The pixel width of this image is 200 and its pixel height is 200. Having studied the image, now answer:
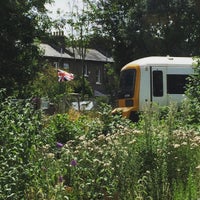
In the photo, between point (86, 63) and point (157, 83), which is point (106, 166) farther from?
point (86, 63)

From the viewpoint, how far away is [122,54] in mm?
43906

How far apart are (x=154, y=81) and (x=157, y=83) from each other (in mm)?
167

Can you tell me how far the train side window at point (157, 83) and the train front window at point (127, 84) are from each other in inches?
34.8

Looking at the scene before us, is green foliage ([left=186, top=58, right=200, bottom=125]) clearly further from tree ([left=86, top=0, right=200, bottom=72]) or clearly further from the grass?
tree ([left=86, top=0, right=200, bottom=72])

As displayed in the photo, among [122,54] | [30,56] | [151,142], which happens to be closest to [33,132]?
[151,142]

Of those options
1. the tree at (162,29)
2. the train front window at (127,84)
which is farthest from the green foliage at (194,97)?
the tree at (162,29)

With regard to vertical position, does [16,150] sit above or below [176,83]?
below

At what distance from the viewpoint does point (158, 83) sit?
21594 millimetres

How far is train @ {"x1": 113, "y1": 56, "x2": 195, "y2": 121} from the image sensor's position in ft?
70.1

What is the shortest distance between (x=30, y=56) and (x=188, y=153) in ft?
66.9

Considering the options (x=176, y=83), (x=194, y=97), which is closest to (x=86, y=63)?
(x=176, y=83)

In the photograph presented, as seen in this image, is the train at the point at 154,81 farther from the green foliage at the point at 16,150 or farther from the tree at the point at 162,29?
the tree at the point at 162,29

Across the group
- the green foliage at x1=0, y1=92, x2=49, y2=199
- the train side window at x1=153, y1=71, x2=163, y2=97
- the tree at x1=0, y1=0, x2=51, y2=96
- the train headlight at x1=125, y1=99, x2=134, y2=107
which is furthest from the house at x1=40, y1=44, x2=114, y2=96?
the green foliage at x1=0, y1=92, x2=49, y2=199

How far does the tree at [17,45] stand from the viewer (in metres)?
23.1
